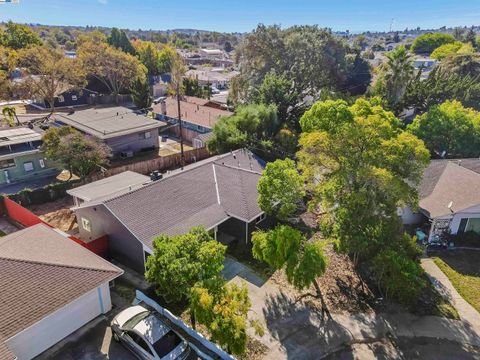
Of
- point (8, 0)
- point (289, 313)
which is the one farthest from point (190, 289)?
point (8, 0)

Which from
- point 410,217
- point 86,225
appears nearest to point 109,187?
point 86,225

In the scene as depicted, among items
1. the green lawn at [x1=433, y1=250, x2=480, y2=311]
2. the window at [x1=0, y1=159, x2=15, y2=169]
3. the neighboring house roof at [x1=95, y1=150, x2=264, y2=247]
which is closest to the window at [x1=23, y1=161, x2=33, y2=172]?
the window at [x1=0, y1=159, x2=15, y2=169]

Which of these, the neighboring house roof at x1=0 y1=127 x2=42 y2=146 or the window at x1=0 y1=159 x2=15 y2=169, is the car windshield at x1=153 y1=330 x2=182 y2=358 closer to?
the window at x1=0 y1=159 x2=15 y2=169

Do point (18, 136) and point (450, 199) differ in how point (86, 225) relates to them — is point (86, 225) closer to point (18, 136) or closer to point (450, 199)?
point (18, 136)

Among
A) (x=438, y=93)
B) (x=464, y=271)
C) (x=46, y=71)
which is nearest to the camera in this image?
→ (x=464, y=271)

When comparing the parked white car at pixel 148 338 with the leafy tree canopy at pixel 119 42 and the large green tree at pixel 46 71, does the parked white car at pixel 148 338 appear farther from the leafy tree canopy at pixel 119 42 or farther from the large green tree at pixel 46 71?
the leafy tree canopy at pixel 119 42
